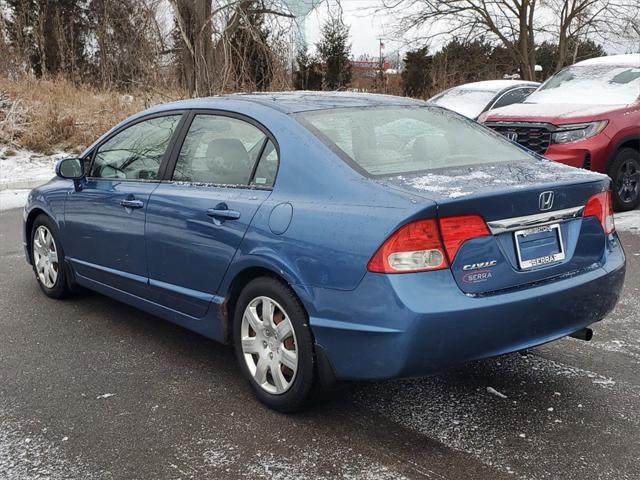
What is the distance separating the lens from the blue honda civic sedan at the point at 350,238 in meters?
2.87

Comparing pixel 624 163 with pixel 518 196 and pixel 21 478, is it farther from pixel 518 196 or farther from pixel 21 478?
pixel 21 478

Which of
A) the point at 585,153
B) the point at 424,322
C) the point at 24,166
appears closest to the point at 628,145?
the point at 585,153

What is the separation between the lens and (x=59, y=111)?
1547 cm

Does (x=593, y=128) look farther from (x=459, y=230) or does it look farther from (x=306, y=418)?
(x=306, y=418)

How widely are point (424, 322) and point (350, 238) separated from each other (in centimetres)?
47

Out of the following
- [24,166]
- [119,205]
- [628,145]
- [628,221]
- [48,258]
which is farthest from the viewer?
[24,166]

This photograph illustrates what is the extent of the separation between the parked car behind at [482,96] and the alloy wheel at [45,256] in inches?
315

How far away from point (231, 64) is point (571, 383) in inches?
588

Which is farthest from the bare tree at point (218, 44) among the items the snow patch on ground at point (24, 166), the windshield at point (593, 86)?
the windshield at point (593, 86)

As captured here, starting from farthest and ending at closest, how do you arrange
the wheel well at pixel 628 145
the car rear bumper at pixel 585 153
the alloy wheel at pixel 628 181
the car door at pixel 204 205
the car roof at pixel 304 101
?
1. the alloy wheel at pixel 628 181
2. the wheel well at pixel 628 145
3. the car rear bumper at pixel 585 153
4. the car roof at pixel 304 101
5. the car door at pixel 204 205

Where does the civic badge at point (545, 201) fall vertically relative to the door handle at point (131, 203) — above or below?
above

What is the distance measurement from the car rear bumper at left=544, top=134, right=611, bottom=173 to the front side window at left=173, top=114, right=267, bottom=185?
509 centimetres

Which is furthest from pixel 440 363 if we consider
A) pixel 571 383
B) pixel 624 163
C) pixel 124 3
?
pixel 124 3

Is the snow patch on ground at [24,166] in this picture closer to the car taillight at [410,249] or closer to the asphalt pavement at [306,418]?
the asphalt pavement at [306,418]
